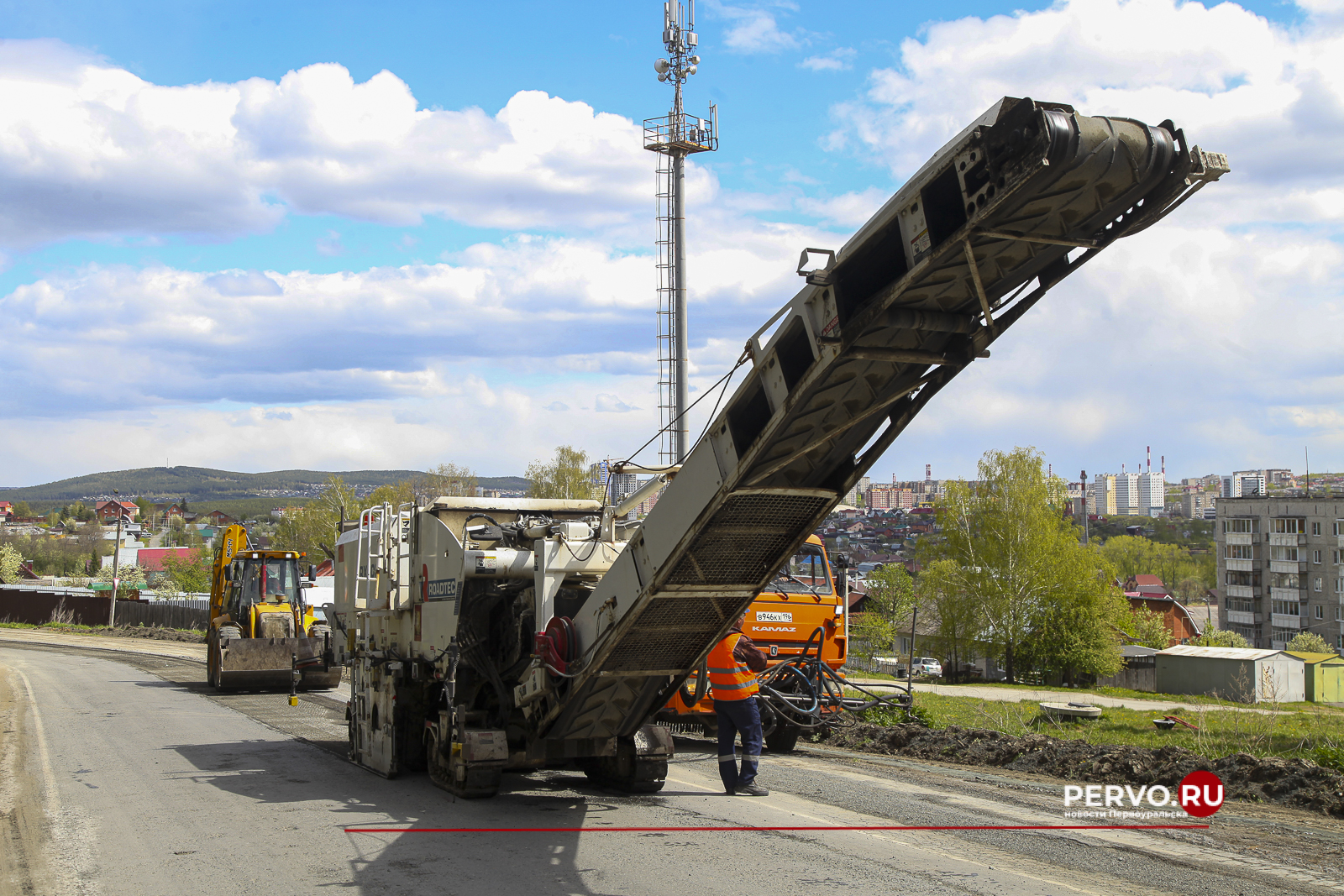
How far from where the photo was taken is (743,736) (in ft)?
32.8

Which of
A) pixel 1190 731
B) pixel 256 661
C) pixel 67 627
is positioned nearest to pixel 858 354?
pixel 1190 731

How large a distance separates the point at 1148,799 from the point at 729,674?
4064mm

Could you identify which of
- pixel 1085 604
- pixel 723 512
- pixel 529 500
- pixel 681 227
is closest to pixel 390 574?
pixel 529 500

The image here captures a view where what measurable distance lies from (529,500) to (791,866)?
486 cm

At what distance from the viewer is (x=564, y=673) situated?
873cm

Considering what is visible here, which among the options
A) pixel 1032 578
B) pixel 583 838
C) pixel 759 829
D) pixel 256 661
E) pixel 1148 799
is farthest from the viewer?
pixel 1032 578

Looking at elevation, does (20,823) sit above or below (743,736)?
below

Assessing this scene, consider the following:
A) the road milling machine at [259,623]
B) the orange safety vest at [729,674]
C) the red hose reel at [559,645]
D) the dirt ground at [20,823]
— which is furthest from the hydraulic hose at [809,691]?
the road milling machine at [259,623]

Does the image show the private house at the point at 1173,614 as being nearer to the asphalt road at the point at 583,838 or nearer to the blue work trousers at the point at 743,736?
the asphalt road at the point at 583,838

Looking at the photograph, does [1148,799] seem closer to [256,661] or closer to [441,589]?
[441,589]

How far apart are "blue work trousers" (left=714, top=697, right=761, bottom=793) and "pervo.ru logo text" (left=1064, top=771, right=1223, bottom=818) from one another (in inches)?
109

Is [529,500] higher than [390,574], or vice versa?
[529,500]

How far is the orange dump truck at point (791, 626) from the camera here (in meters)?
13.1

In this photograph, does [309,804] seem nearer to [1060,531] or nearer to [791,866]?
[791,866]
